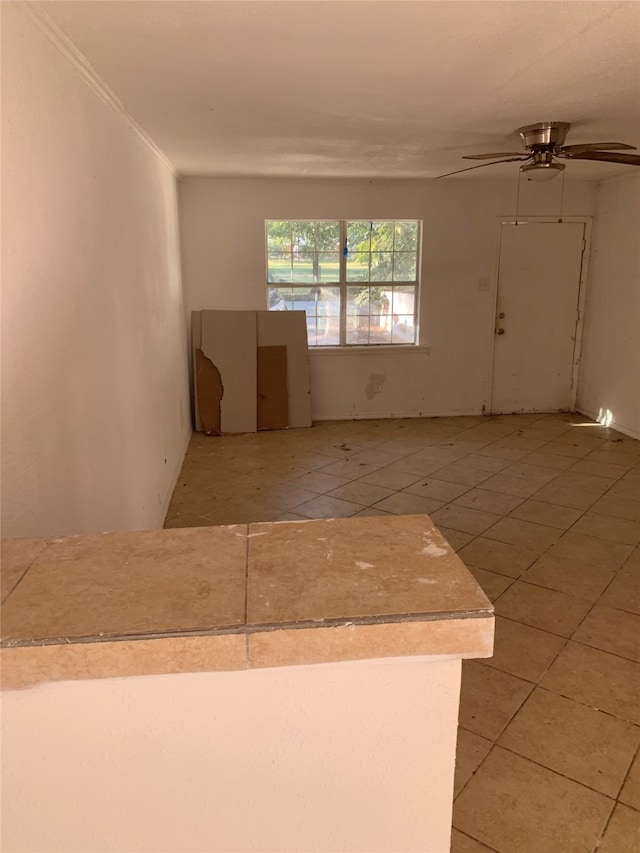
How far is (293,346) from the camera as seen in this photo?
18.7 ft

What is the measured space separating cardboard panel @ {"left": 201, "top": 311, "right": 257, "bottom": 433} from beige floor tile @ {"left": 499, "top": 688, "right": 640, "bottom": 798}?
3907 mm

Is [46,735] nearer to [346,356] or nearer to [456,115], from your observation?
[456,115]

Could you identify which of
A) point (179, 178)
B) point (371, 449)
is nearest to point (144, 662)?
point (371, 449)

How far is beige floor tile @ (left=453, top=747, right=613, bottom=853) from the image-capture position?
63.1 inches

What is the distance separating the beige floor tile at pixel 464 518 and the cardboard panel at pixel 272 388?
2299 millimetres

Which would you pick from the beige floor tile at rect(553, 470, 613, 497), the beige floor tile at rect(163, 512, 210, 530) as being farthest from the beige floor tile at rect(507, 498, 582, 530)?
the beige floor tile at rect(163, 512, 210, 530)

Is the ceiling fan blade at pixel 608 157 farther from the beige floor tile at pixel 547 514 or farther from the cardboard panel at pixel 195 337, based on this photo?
the cardboard panel at pixel 195 337

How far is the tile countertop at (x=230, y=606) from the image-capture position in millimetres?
713

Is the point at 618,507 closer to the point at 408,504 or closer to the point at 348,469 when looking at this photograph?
the point at 408,504

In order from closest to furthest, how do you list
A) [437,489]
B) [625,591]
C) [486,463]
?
[625,591] < [437,489] < [486,463]

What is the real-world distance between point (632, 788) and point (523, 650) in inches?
26.5

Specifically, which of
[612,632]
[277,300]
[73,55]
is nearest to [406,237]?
[277,300]

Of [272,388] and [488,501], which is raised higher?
[272,388]

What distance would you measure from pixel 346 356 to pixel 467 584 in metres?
5.17
